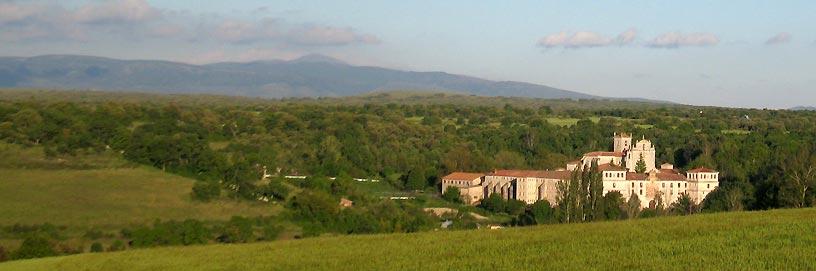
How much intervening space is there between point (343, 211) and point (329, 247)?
107 feet

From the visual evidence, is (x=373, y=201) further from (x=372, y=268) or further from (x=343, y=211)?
(x=372, y=268)

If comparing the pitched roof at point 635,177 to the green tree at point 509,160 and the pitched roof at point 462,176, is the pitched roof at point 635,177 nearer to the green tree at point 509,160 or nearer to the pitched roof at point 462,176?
the pitched roof at point 462,176

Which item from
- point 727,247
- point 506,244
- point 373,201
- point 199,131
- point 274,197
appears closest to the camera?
point 727,247

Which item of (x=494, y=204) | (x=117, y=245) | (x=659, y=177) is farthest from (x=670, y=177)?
(x=117, y=245)

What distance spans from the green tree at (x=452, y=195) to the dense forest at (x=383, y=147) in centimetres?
210

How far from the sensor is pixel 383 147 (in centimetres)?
9775

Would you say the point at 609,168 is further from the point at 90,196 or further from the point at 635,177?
the point at 90,196

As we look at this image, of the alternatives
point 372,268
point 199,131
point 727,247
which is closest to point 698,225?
point 727,247

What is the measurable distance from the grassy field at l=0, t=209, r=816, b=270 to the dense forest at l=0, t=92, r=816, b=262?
24.4 m

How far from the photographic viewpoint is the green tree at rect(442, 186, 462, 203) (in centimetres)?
7907

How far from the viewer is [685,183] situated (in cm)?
8456

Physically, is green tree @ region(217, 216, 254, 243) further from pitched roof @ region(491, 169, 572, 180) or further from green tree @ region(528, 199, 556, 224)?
pitched roof @ region(491, 169, 572, 180)

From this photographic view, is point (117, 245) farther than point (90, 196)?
No

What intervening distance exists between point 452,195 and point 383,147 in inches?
765
